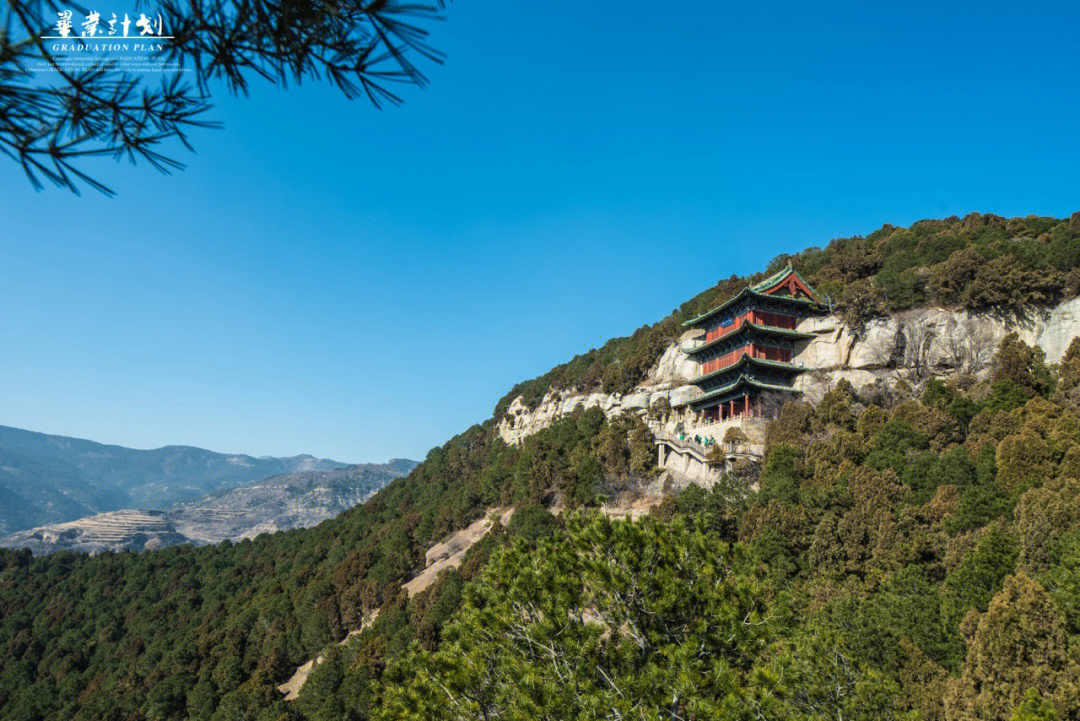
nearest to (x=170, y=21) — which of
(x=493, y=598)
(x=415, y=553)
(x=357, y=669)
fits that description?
(x=493, y=598)

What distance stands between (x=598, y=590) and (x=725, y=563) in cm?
204

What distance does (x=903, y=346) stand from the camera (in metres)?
30.1

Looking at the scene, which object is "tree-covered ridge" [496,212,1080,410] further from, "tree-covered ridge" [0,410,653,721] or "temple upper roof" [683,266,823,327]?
"tree-covered ridge" [0,410,653,721]

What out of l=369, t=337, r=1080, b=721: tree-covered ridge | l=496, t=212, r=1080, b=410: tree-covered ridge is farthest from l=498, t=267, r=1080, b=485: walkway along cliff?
l=369, t=337, r=1080, b=721: tree-covered ridge

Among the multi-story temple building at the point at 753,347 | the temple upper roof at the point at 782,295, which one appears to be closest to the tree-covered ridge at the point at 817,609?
the multi-story temple building at the point at 753,347

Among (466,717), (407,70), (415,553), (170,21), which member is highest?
(170,21)

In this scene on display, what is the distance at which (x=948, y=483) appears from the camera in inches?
734

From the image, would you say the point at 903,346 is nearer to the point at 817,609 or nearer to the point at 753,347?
the point at 753,347

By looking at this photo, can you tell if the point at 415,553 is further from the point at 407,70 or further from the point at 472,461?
the point at 407,70

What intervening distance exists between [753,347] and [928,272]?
9.83m

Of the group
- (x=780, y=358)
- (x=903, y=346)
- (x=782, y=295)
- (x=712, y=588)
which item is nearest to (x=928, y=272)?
(x=903, y=346)

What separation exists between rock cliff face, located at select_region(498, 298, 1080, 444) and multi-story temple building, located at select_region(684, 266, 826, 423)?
92 cm

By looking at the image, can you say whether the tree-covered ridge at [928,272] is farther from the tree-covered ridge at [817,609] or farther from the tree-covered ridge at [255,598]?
the tree-covered ridge at [255,598]

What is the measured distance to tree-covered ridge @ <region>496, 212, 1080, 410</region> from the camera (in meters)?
26.7
